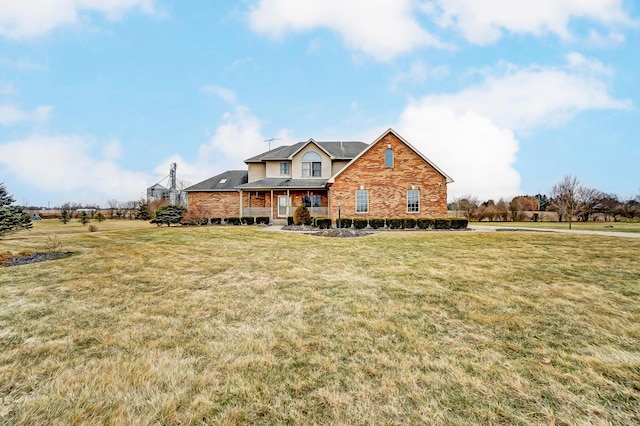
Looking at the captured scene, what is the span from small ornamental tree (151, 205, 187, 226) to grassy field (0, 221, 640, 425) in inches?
679

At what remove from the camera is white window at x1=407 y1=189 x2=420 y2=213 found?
21531 mm

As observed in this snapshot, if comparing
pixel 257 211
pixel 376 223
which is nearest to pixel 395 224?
pixel 376 223

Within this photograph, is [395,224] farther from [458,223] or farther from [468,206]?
[468,206]

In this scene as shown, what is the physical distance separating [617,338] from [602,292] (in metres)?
2.57

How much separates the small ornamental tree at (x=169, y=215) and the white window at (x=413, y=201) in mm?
19805

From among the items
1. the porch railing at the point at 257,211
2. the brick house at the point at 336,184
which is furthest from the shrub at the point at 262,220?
the porch railing at the point at 257,211

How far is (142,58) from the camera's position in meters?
15.8

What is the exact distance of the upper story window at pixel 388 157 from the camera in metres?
21.3

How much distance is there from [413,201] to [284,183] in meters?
11.3

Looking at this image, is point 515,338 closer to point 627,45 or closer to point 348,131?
point 627,45

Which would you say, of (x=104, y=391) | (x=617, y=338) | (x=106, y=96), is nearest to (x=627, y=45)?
(x=617, y=338)

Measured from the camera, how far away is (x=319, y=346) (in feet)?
11.0

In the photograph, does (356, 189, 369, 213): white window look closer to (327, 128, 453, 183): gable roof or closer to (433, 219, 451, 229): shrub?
(327, 128, 453, 183): gable roof

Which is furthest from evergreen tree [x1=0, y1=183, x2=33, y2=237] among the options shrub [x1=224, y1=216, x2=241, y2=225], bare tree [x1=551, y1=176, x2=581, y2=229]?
bare tree [x1=551, y1=176, x2=581, y2=229]
